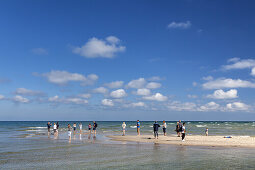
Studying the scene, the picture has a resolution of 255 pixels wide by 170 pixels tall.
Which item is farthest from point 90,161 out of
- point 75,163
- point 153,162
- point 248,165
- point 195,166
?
point 248,165

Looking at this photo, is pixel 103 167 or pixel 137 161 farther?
pixel 137 161

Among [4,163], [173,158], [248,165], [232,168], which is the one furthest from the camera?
[173,158]

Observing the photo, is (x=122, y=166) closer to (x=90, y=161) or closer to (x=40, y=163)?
(x=90, y=161)

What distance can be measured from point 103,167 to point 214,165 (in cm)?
634

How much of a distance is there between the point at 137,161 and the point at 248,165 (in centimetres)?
648

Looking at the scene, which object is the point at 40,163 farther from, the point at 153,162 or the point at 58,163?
the point at 153,162

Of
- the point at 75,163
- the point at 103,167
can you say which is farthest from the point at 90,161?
the point at 103,167

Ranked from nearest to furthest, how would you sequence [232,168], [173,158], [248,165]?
1. [232,168]
2. [248,165]
3. [173,158]

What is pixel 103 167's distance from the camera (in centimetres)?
1306

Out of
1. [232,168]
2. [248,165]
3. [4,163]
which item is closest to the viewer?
[232,168]

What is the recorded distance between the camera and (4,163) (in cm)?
1460

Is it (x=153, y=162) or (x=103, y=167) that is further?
(x=153, y=162)

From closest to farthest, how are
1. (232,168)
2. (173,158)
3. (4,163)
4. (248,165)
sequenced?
(232,168) < (248,165) < (4,163) < (173,158)

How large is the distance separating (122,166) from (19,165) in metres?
6.12
